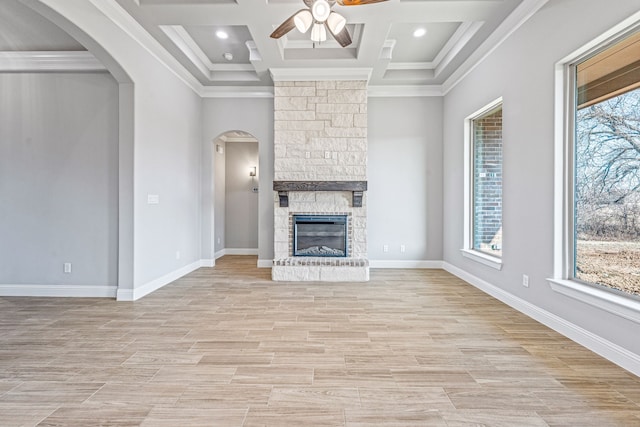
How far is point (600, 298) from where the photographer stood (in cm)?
238

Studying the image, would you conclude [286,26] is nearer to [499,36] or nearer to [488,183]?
[499,36]

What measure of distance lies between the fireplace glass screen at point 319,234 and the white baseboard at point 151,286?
6.02 ft

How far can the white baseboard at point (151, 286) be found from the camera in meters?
3.80

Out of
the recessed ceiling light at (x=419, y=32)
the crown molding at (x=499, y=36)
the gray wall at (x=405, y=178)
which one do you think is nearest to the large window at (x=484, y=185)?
the crown molding at (x=499, y=36)

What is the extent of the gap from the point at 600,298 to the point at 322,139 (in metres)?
3.90

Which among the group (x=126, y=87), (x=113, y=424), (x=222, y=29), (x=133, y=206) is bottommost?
(x=113, y=424)

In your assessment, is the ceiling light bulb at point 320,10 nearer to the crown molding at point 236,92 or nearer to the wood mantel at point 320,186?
the wood mantel at point 320,186

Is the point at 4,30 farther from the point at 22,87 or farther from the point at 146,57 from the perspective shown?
the point at 146,57

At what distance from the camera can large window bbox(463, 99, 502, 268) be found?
4.15 metres

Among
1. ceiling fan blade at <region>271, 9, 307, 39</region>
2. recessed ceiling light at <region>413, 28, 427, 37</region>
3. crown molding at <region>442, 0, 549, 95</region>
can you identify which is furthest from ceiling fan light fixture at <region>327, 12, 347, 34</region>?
crown molding at <region>442, 0, 549, 95</region>

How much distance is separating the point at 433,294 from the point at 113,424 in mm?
3554

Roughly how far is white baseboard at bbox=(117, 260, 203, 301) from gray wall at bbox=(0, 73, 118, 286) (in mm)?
478

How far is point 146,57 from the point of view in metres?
4.01

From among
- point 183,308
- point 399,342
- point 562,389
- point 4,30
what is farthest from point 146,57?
point 562,389
